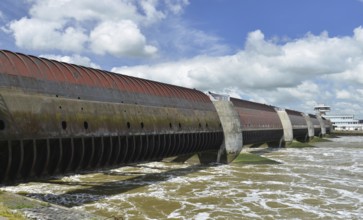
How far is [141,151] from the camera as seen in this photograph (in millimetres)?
28375

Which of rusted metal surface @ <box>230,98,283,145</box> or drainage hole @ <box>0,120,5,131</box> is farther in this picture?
rusted metal surface @ <box>230,98,283,145</box>

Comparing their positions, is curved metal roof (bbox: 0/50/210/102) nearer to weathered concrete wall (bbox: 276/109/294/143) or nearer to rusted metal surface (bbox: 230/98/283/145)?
rusted metal surface (bbox: 230/98/283/145)

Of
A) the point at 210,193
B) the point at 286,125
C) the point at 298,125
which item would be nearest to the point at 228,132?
the point at 210,193

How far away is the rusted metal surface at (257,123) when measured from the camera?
184 ft

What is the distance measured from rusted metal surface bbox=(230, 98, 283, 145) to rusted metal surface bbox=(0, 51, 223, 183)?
71.6ft

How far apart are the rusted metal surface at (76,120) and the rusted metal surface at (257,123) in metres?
21.8

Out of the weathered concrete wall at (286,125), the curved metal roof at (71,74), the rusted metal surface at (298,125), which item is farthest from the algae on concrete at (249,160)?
the rusted metal surface at (298,125)

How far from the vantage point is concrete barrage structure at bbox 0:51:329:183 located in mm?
18328

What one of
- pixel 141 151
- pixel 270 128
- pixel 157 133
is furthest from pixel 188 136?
pixel 270 128

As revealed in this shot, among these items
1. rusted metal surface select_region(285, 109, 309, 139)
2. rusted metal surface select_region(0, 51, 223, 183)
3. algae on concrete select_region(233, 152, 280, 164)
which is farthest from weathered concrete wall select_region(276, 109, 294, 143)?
rusted metal surface select_region(0, 51, 223, 183)

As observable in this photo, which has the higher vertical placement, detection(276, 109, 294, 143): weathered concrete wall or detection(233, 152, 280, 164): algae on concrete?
detection(276, 109, 294, 143): weathered concrete wall

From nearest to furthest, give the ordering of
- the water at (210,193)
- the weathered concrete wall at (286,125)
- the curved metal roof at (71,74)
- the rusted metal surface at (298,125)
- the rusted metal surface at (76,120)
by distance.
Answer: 1. the rusted metal surface at (76,120)
2. the curved metal roof at (71,74)
3. the water at (210,193)
4. the weathered concrete wall at (286,125)
5. the rusted metal surface at (298,125)

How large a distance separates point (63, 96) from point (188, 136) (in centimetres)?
1556

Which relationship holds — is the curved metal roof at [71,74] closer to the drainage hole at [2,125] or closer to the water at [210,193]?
the drainage hole at [2,125]
